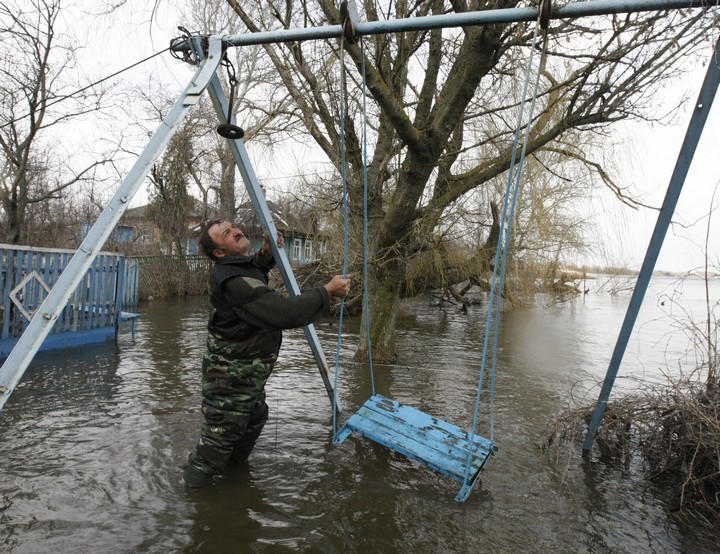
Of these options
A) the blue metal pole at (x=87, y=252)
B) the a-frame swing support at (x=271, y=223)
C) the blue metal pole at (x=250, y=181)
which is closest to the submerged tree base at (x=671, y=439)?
the a-frame swing support at (x=271, y=223)

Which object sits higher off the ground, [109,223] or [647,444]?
[109,223]

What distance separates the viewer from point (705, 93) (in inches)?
150

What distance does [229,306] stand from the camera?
3650 millimetres

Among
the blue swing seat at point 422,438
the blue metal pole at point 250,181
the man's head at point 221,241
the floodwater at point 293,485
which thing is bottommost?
the floodwater at point 293,485

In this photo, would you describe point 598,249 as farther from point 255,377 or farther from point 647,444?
point 255,377

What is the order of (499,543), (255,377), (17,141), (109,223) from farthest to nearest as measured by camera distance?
(17,141) → (255,377) → (499,543) → (109,223)

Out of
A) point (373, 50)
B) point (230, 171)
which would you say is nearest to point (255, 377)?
point (373, 50)

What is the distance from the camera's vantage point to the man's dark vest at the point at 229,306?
360 centimetres

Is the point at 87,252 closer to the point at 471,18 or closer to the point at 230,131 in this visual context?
the point at 230,131

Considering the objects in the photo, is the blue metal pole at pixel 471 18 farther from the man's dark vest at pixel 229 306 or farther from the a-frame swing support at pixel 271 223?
the man's dark vest at pixel 229 306

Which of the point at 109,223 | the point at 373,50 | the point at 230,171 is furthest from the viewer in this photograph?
the point at 230,171

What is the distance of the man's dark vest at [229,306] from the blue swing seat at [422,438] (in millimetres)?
1192

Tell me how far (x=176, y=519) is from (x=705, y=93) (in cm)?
483

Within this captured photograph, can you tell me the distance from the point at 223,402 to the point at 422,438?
1591 millimetres
